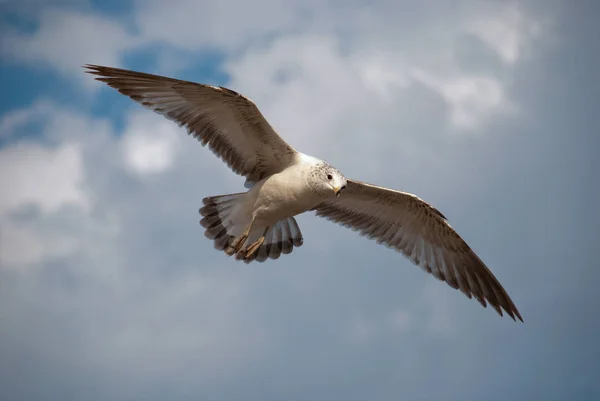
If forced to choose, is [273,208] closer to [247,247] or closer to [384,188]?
[247,247]

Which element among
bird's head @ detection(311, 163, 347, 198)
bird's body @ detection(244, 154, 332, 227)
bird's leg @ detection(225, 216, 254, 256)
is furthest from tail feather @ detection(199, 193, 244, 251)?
bird's head @ detection(311, 163, 347, 198)

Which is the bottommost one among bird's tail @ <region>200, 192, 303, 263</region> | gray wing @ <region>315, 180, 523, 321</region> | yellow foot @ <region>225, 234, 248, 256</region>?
yellow foot @ <region>225, 234, 248, 256</region>

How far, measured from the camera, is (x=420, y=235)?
11898mm

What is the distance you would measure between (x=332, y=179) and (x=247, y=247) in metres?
1.74

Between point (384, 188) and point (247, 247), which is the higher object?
point (384, 188)

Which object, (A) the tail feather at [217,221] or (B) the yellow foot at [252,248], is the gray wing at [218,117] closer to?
(A) the tail feather at [217,221]

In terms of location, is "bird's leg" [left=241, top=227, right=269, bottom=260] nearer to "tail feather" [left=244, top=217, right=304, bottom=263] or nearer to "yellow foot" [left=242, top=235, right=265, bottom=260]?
"yellow foot" [left=242, top=235, right=265, bottom=260]

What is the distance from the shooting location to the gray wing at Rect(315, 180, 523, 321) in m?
11.5

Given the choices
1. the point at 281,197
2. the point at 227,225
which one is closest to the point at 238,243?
the point at 227,225

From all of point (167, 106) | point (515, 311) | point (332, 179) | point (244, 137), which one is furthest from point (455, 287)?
point (167, 106)

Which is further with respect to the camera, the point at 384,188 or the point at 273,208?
the point at 384,188

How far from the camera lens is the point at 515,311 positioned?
1147 cm

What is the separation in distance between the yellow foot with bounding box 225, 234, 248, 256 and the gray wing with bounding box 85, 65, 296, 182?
2.56ft

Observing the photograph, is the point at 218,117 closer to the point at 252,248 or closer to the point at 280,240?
the point at 252,248
